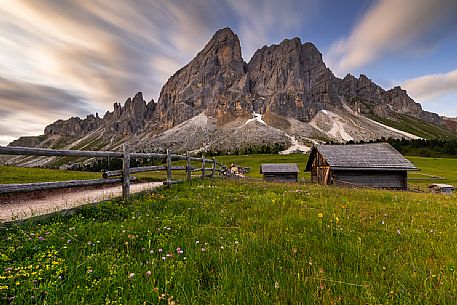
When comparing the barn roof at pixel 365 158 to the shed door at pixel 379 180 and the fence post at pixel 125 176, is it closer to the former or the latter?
the shed door at pixel 379 180

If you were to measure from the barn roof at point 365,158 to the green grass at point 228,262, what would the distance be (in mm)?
25826

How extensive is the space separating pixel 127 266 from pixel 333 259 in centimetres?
287

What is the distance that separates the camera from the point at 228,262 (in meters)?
3.39

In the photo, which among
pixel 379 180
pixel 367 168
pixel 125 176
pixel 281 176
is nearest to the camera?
pixel 125 176

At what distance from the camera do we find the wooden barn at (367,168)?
29381 mm

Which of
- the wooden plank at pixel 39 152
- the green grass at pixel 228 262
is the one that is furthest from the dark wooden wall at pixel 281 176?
the green grass at pixel 228 262

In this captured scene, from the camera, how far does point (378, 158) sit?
3055 cm

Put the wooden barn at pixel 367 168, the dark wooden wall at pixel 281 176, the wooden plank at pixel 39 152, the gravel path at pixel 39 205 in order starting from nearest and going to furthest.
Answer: the wooden plank at pixel 39 152, the gravel path at pixel 39 205, the wooden barn at pixel 367 168, the dark wooden wall at pixel 281 176

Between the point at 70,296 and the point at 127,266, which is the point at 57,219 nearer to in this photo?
the point at 127,266

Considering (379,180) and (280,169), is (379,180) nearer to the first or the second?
(379,180)

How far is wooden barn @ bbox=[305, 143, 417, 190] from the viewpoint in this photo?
96.4ft

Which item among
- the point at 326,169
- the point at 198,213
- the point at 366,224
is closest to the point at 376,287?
the point at 366,224

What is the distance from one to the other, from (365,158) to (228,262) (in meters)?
32.0

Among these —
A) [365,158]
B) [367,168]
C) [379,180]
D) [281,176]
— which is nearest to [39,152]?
[367,168]
